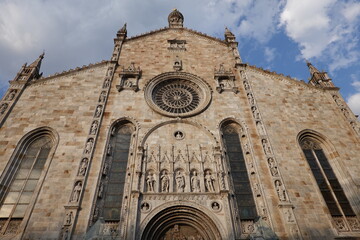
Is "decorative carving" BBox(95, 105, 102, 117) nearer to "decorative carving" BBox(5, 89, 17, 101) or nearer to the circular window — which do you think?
the circular window

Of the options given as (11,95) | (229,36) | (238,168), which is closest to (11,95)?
(11,95)

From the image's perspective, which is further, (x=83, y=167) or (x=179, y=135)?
(x=179, y=135)

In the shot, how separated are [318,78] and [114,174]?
49.1 ft

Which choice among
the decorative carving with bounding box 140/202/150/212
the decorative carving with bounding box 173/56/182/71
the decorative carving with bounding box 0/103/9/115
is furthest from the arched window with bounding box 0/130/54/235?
the decorative carving with bounding box 173/56/182/71

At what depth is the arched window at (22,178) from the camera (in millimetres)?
10188

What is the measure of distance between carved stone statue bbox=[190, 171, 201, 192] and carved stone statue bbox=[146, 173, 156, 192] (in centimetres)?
177

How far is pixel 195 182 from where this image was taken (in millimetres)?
11352

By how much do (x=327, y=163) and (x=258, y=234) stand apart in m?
6.72

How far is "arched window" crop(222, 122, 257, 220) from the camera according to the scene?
434 inches

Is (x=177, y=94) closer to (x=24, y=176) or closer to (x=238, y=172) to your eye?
(x=238, y=172)

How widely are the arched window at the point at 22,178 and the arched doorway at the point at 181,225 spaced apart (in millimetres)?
5412

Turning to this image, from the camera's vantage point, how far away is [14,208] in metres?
10.4

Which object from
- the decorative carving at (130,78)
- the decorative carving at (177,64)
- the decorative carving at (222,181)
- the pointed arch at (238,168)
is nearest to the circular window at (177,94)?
the decorative carving at (177,64)

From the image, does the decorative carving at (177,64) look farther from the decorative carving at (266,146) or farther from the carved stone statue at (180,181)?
the carved stone statue at (180,181)
